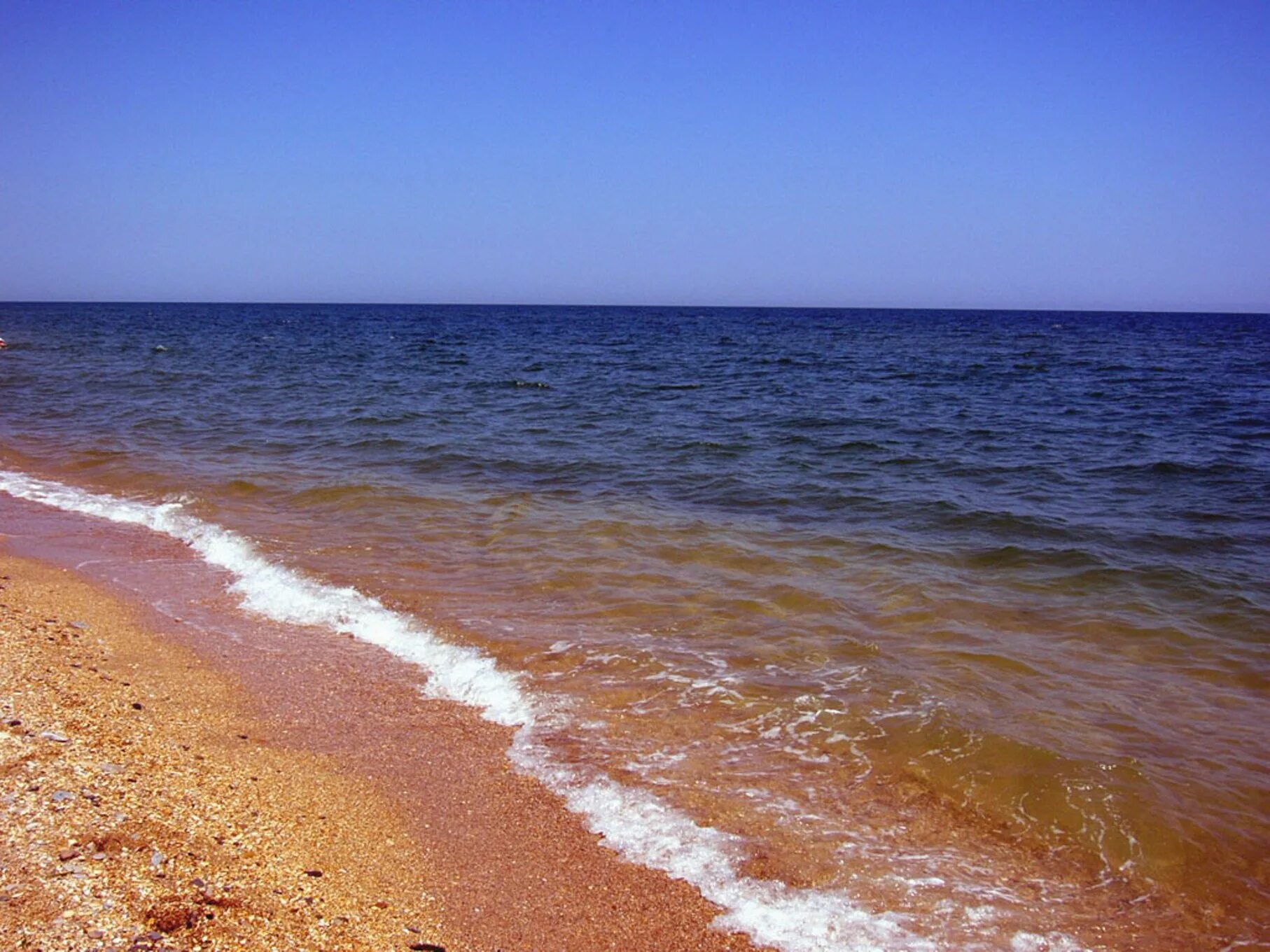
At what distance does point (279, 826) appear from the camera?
3.74 m

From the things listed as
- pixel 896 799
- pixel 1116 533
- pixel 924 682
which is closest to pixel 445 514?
pixel 924 682

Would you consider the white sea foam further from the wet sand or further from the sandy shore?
the sandy shore

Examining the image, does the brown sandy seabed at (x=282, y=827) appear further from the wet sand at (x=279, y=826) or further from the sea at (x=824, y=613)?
the sea at (x=824, y=613)

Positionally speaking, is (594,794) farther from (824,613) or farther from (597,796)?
(824,613)

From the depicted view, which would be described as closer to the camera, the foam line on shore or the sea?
the foam line on shore

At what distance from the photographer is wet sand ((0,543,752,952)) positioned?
304 cm

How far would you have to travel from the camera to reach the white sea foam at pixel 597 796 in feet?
11.0

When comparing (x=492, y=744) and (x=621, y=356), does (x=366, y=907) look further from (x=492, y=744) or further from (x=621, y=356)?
(x=621, y=356)

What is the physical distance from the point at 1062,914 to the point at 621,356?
33.2 m

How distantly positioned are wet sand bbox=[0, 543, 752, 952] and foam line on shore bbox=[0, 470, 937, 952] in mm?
121

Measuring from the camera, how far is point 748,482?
1185 centimetres

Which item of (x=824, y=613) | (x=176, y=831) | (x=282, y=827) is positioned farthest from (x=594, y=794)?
(x=824, y=613)

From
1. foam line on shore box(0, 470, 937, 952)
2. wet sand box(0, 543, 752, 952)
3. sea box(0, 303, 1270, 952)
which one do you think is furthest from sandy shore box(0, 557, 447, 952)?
sea box(0, 303, 1270, 952)

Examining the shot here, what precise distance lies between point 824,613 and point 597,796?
3.17m
